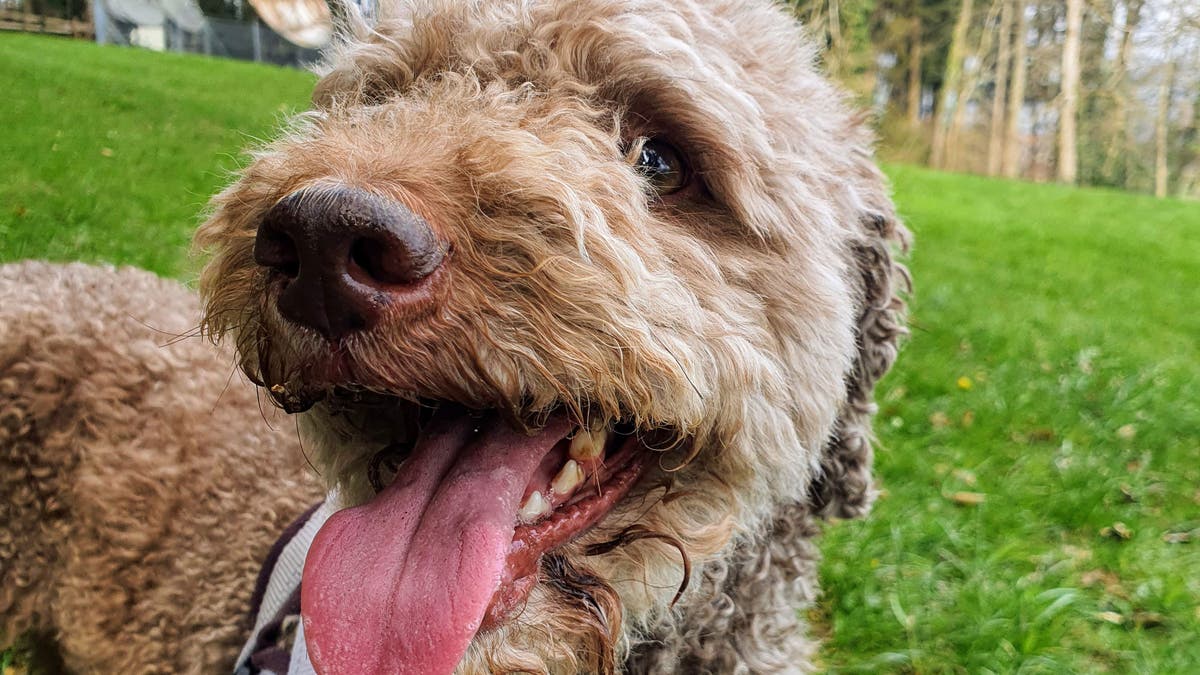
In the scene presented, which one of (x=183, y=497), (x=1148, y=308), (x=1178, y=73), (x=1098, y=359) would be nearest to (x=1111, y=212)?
(x=1178, y=73)

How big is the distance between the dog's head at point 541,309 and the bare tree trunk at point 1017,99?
23634mm

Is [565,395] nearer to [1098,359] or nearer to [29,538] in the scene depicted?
[29,538]

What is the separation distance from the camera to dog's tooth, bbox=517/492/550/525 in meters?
1.71

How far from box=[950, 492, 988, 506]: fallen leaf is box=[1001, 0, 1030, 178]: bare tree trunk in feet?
69.4

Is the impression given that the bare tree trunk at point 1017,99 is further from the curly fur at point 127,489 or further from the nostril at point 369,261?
the nostril at point 369,261

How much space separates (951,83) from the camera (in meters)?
24.1

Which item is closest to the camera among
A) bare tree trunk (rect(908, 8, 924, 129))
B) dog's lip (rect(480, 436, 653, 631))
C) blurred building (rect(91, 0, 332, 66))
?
dog's lip (rect(480, 436, 653, 631))

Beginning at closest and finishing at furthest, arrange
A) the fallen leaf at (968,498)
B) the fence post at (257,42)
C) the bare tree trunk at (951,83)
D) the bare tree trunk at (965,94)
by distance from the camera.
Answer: the fallen leaf at (968,498) → the fence post at (257,42) → the bare tree trunk at (965,94) → the bare tree trunk at (951,83)

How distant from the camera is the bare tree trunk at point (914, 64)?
103 ft

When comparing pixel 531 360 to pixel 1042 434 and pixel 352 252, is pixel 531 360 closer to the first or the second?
pixel 352 252

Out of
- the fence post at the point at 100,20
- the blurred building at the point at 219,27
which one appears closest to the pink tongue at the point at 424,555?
the blurred building at the point at 219,27

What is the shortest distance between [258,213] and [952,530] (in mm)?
3690

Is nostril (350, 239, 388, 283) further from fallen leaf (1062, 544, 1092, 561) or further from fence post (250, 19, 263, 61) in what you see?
fence post (250, 19, 263, 61)

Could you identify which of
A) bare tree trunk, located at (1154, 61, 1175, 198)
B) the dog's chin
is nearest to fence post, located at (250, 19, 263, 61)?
the dog's chin
